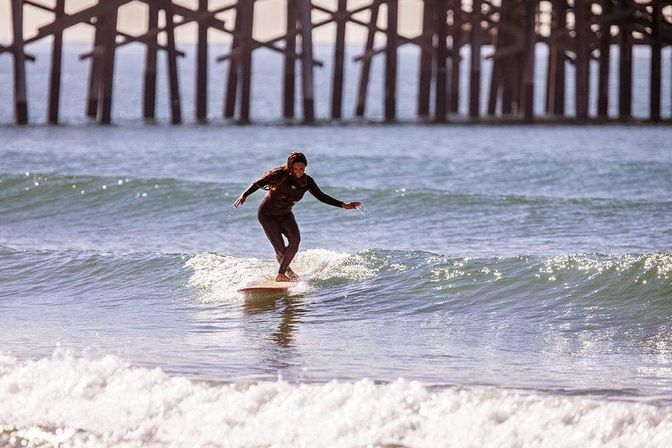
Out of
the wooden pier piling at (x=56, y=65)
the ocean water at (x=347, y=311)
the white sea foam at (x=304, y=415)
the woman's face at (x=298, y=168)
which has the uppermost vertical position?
the wooden pier piling at (x=56, y=65)

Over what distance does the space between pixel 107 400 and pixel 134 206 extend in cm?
832

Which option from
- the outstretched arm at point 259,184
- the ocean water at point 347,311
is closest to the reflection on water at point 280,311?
the ocean water at point 347,311

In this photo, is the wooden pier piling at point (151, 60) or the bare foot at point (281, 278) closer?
the bare foot at point (281, 278)

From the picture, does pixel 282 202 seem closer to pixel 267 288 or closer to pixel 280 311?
pixel 267 288

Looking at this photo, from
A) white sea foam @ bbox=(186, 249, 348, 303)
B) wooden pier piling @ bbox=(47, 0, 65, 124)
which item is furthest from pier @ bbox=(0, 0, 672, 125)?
white sea foam @ bbox=(186, 249, 348, 303)

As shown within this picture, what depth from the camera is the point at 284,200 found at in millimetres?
9625

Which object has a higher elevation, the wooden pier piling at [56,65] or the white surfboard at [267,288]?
the wooden pier piling at [56,65]

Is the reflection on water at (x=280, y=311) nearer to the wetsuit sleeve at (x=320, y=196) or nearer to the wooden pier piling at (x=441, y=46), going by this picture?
the wetsuit sleeve at (x=320, y=196)

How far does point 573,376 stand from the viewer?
6.89m

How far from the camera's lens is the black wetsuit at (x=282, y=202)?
945 centimetres

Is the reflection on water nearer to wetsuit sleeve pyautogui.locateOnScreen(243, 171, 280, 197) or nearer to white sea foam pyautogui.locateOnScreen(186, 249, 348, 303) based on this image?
white sea foam pyautogui.locateOnScreen(186, 249, 348, 303)

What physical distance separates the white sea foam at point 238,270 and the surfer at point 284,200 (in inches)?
9.7

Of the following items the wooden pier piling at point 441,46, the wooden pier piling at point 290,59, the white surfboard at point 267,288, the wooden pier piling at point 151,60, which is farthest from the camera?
the wooden pier piling at point 290,59

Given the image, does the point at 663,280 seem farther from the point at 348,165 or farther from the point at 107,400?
the point at 348,165
